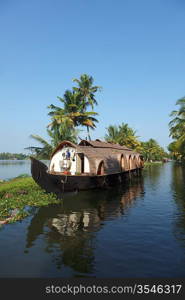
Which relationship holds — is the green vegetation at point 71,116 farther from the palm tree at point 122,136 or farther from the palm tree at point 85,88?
the palm tree at point 122,136

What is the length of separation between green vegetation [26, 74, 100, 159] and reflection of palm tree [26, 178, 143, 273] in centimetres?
1113

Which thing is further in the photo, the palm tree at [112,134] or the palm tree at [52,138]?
the palm tree at [112,134]

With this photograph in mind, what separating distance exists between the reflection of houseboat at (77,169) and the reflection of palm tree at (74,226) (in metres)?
1.04

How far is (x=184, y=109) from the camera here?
3294cm

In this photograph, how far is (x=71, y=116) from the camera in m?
26.9

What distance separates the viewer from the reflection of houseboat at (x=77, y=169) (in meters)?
13.5

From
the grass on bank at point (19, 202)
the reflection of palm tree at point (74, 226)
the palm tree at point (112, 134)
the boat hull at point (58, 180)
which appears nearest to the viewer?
the reflection of palm tree at point (74, 226)

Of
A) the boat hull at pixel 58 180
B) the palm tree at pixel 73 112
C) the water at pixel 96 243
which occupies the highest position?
the palm tree at pixel 73 112

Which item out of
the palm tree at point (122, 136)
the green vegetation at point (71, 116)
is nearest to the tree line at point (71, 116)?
the green vegetation at point (71, 116)

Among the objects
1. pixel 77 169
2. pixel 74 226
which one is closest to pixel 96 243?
pixel 74 226

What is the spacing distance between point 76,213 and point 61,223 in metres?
1.74

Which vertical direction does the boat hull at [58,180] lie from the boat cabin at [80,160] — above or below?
below

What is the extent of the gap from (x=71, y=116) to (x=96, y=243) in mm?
21219

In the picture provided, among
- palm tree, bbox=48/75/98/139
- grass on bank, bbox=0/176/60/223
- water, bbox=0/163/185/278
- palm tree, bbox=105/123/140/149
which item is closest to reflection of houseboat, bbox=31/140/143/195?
grass on bank, bbox=0/176/60/223
